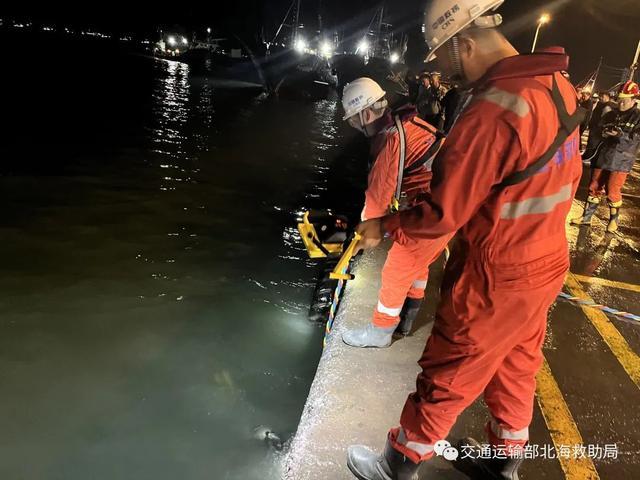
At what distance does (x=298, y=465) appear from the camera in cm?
229

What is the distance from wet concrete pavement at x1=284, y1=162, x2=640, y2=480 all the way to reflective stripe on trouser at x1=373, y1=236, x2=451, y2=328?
33 cm

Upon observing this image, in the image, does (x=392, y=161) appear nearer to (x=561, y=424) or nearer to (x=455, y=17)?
(x=455, y=17)

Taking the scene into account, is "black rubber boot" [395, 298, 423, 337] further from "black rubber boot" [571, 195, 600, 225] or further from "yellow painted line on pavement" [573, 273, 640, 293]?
"black rubber boot" [571, 195, 600, 225]

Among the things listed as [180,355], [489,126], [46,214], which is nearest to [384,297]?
[489,126]

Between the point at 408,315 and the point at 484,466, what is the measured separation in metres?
1.34

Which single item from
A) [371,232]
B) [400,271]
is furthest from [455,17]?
[400,271]

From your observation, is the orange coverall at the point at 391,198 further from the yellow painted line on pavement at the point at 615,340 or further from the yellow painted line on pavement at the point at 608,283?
the yellow painted line on pavement at the point at 608,283

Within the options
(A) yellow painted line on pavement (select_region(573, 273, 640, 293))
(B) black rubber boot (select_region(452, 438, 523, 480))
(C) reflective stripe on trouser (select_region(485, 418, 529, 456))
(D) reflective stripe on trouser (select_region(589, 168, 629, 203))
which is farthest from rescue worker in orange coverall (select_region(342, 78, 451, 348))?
(D) reflective stripe on trouser (select_region(589, 168, 629, 203))

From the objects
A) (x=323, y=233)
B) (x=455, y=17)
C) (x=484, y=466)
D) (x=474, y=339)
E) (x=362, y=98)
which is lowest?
(x=484, y=466)

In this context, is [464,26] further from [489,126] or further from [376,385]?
[376,385]

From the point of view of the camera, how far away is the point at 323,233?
3775 mm

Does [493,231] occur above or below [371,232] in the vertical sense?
above

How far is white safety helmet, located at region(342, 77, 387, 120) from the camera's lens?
338cm

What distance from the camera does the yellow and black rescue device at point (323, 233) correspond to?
365 cm
